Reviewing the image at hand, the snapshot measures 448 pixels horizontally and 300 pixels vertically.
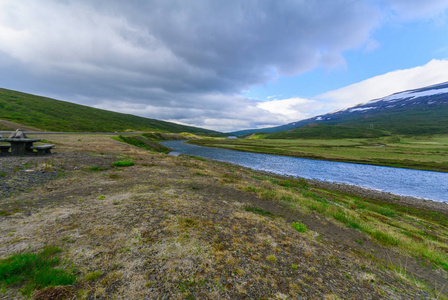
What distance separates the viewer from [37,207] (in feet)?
30.9

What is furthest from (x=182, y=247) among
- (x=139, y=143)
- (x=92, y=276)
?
(x=139, y=143)

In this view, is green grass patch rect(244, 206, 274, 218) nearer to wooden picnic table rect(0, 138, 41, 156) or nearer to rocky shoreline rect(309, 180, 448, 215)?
wooden picnic table rect(0, 138, 41, 156)

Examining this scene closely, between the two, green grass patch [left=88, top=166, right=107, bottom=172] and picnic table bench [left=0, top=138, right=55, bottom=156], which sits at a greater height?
picnic table bench [left=0, top=138, right=55, bottom=156]

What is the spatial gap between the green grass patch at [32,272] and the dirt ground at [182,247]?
31 centimetres

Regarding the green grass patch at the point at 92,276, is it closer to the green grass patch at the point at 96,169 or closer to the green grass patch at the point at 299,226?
the green grass patch at the point at 299,226

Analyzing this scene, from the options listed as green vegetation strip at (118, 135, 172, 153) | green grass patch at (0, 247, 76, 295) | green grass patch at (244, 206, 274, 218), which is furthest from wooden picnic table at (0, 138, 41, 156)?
green vegetation strip at (118, 135, 172, 153)

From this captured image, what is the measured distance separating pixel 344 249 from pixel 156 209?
1179 centimetres

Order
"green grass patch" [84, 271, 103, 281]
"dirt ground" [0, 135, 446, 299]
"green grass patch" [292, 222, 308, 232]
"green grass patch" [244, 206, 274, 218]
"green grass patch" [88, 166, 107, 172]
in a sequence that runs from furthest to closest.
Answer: "green grass patch" [88, 166, 107, 172] → "green grass patch" [244, 206, 274, 218] → "green grass patch" [292, 222, 308, 232] → "dirt ground" [0, 135, 446, 299] → "green grass patch" [84, 271, 103, 281]

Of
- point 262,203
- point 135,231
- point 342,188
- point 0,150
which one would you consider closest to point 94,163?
point 0,150

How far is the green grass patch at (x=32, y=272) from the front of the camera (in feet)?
15.5

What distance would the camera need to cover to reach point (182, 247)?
24.2 ft

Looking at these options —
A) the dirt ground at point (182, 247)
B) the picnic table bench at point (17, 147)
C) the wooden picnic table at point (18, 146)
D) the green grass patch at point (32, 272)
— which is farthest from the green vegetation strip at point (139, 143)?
the green grass patch at point (32, 272)

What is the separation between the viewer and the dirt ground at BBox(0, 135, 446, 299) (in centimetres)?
571

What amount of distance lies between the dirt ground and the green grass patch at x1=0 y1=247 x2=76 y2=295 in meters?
0.31
